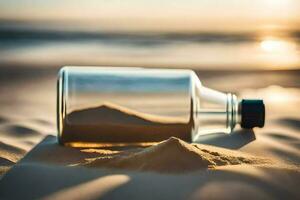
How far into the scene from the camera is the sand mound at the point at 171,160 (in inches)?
48.5

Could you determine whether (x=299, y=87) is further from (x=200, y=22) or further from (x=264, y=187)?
(x=200, y=22)

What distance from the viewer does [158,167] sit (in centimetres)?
122

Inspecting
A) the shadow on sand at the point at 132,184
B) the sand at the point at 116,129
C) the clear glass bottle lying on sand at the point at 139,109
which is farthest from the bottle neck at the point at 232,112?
the shadow on sand at the point at 132,184

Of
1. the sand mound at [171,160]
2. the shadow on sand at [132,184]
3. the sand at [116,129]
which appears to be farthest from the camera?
the sand at [116,129]

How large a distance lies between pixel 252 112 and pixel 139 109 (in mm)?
304

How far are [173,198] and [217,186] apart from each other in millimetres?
98

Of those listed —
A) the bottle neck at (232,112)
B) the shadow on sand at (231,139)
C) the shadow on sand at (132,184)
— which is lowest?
the shadow on sand at (231,139)

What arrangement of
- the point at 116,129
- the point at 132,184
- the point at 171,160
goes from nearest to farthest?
the point at 132,184
the point at 171,160
the point at 116,129

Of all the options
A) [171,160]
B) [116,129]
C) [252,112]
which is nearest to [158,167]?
[171,160]

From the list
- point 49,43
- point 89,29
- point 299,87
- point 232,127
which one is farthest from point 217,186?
point 89,29

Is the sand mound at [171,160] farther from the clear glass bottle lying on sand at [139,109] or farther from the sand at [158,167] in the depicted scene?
the clear glass bottle lying on sand at [139,109]

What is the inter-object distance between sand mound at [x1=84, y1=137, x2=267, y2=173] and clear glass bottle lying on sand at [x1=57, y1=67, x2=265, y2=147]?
28cm

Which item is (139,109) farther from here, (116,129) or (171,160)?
(171,160)

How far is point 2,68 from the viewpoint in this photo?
10.5ft
